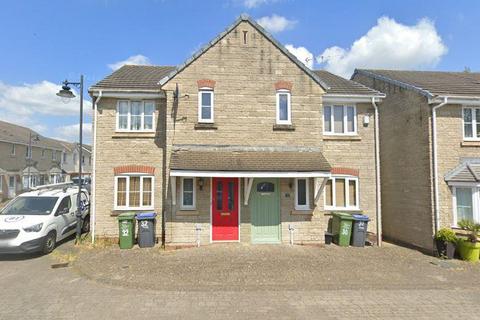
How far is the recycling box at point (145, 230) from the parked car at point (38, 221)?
9.45 feet

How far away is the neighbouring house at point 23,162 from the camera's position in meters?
28.7

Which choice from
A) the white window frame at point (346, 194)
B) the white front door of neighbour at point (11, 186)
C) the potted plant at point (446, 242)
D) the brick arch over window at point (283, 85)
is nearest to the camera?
the potted plant at point (446, 242)

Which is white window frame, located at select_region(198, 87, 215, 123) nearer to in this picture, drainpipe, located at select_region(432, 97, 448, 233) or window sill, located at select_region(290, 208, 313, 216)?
window sill, located at select_region(290, 208, 313, 216)

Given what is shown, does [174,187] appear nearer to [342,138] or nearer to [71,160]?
[342,138]

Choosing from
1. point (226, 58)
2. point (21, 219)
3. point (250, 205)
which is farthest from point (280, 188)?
point (21, 219)

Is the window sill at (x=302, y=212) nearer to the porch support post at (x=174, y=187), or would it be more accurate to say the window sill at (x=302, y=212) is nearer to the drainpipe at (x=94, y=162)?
the porch support post at (x=174, y=187)

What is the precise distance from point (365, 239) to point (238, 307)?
7.09 metres

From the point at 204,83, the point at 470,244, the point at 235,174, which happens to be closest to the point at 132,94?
the point at 204,83

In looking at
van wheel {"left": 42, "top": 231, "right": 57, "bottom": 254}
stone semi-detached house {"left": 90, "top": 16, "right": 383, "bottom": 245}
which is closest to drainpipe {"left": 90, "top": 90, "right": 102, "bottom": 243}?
stone semi-detached house {"left": 90, "top": 16, "right": 383, "bottom": 245}

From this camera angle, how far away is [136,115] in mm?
11242

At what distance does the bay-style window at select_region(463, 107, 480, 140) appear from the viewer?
10.9 metres

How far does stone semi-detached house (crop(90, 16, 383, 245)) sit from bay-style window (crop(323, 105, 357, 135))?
1.61 feet

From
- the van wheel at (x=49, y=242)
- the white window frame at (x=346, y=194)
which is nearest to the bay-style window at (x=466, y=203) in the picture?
the white window frame at (x=346, y=194)

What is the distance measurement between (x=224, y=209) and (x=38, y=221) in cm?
612
